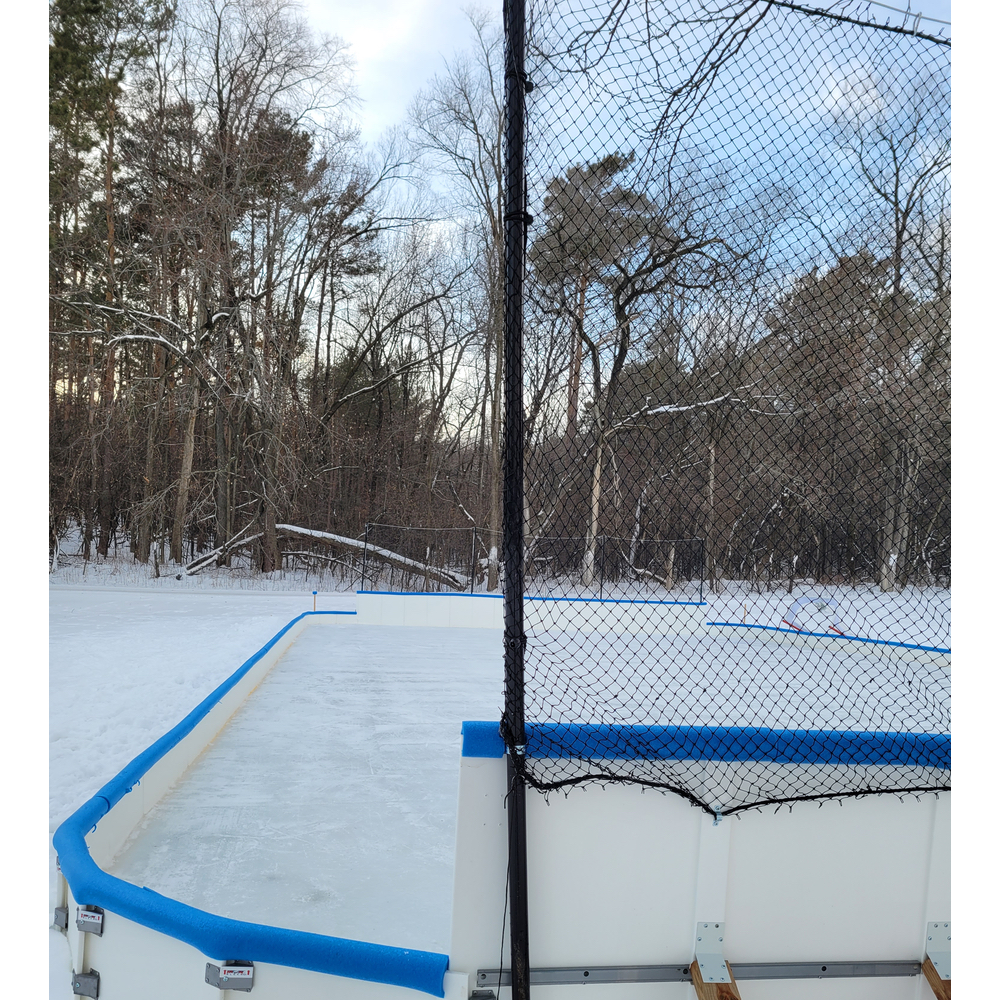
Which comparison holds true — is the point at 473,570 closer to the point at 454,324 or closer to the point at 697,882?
the point at 454,324

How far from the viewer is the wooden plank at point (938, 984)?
192 cm

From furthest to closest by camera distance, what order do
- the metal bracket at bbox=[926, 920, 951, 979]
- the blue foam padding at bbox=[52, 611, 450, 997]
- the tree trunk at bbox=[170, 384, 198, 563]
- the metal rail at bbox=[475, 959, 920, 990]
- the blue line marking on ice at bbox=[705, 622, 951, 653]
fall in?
1. the tree trunk at bbox=[170, 384, 198, 563]
2. the blue line marking on ice at bbox=[705, 622, 951, 653]
3. the metal bracket at bbox=[926, 920, 951, 979]
4. the metal rail at bbox=[475, 959, 920, 990]
5. the blue foam padding at bbox=[52, 611, 450, 997]

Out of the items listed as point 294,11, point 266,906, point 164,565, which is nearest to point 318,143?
point 294,11

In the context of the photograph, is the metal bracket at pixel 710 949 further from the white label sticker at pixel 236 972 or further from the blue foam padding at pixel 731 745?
the white label sticker at pixel 236 972

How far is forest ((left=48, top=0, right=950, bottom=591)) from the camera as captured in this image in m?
2.89

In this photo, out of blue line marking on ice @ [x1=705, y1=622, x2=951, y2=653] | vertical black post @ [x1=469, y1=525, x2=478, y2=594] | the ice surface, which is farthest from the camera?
vertical black post @ [x1=469, y1=525, x2=478, y2=594]

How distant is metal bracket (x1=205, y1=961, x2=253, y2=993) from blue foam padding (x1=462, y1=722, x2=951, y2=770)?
747 mm

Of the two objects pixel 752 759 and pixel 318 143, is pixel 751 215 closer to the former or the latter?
pixel 752 759

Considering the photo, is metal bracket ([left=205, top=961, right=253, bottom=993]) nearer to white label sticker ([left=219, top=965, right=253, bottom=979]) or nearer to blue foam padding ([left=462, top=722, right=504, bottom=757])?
white label sticker ([left=219, top=965, right=253, bottom=979])

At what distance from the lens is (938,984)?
1933mm

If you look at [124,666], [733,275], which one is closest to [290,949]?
[733,275]

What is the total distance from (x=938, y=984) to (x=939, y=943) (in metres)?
0.10

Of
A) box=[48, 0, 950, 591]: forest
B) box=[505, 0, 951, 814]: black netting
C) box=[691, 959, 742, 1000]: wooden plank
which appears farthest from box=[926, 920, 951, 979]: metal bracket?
box=[48, 0, 950, 591]: forest
